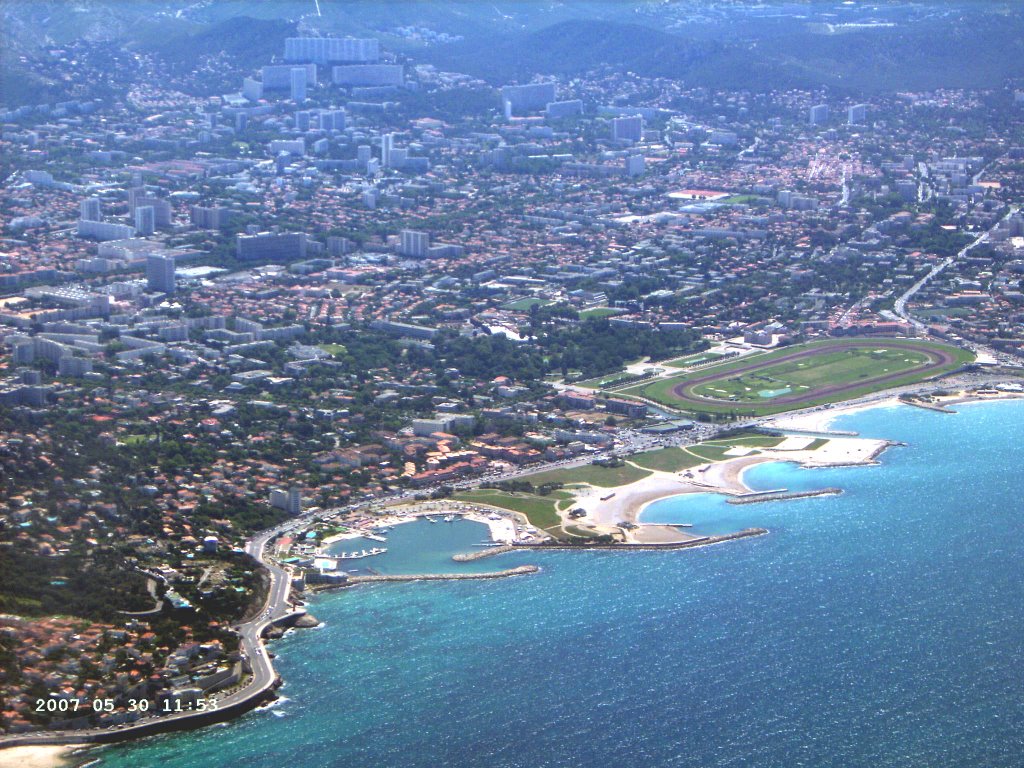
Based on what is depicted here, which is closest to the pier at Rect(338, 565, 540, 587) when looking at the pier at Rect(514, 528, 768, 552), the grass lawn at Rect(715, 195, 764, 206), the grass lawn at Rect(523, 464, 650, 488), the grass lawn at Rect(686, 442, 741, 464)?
the pier at Rect(514, 528, 768, 552)

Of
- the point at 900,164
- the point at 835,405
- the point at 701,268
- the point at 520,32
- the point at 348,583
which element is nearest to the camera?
the point at 348,583

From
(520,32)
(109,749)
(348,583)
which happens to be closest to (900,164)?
(520,32)

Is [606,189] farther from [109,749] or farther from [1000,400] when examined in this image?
[109,749]

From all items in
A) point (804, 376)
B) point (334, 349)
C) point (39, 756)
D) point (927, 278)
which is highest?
point (927, 278)

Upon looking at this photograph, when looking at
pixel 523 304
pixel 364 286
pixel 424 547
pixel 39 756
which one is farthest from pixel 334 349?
pixel 39 756

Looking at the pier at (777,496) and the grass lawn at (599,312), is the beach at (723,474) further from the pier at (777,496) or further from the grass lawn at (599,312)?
the grass lawn at (599,312)

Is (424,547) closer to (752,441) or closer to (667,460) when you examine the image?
(667,460)
